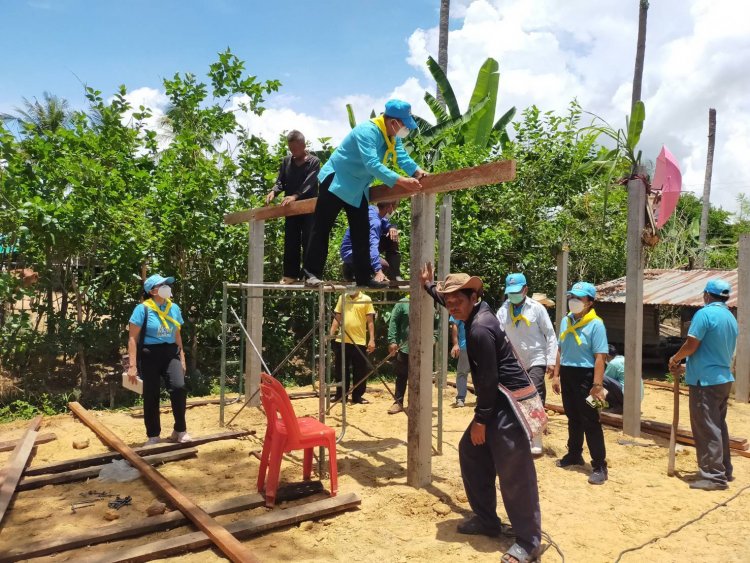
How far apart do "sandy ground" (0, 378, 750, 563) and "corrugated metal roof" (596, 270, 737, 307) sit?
4.06 metres

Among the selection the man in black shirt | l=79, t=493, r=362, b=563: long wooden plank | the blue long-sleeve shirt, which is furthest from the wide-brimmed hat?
the man in black shirt

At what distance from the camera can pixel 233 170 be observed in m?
9.81

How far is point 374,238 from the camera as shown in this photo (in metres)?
6.14

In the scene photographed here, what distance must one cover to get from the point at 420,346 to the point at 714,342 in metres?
2.61

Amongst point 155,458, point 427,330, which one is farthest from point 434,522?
point 155,458

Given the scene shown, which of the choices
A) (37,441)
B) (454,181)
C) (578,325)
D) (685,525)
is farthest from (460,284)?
(37,441)

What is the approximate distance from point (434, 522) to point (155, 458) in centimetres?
300

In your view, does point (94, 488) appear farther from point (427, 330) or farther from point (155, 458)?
point (427, 330)

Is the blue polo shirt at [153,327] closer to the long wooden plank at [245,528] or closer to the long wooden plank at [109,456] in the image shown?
the long wooden plank at [109,456]

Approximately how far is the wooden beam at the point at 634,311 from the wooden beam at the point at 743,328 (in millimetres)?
3298

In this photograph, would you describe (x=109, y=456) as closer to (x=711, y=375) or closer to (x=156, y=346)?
(x=156, y=346)

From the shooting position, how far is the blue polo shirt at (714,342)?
16.9 feet

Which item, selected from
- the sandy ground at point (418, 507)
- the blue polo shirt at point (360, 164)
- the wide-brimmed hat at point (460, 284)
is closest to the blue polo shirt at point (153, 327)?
the sandy ground at point (418, 507)

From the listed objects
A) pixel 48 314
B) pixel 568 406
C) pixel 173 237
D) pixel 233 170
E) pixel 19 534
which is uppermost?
pixel 233 170
